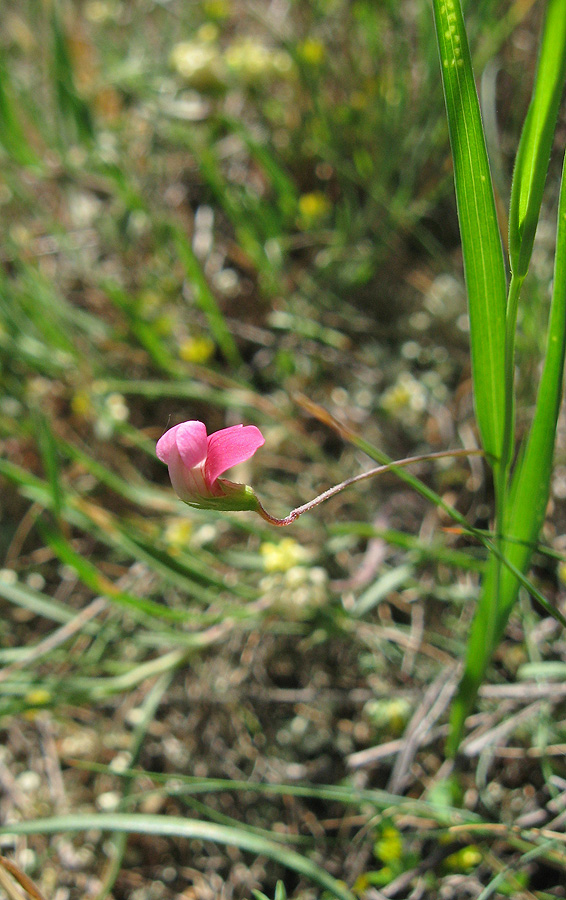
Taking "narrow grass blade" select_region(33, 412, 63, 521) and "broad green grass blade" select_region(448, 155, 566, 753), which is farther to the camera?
"narrow grass blade" select_region(33, 412, 63, 521)

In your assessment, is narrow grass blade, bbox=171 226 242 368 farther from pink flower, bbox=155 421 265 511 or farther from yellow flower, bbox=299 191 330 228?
pink flower, bbox=155 421 265 511

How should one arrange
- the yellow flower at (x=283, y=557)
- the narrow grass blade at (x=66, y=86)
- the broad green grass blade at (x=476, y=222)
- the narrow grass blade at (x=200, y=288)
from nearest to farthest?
the broad green grass blade at (x=476, y=222) → the yellow flower at (x=283, y=557) → the narrow grass blade at (x=200, y=288) → the narrow grass blade at (x=66, y=86)

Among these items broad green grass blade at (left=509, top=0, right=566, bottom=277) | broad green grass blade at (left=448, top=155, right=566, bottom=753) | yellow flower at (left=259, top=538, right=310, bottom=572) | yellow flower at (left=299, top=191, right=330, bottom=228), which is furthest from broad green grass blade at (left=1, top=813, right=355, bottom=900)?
yellow flower at (left=299, top=191, right=330, bottom=228)

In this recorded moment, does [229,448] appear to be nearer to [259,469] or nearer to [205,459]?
[205,459]

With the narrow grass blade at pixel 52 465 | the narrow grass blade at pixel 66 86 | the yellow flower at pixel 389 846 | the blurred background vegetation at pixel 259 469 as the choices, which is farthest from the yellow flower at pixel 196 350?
the yellow flower at pixel 389 846

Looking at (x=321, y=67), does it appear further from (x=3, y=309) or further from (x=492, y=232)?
(x=492, y=232)

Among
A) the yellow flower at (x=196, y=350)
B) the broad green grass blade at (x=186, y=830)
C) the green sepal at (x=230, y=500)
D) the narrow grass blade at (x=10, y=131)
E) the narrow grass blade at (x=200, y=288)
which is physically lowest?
the broad green grass blade at (x=186, y=830)

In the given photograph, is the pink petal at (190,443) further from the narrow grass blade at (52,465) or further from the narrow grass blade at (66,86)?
the narrow grass blade at (66,86)
